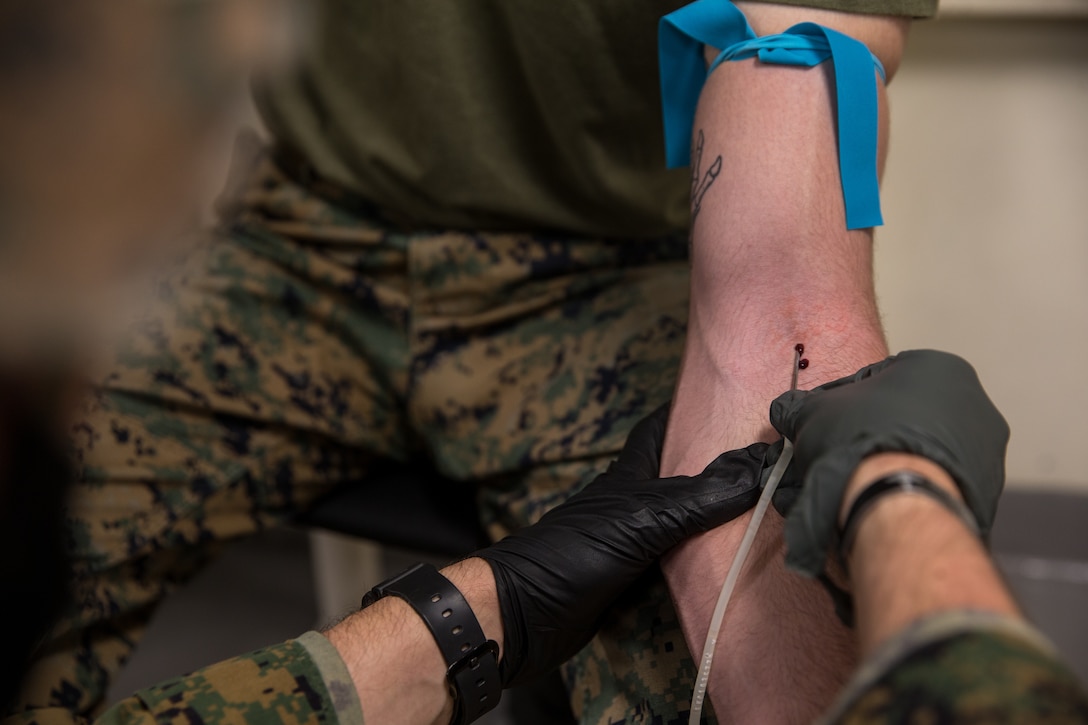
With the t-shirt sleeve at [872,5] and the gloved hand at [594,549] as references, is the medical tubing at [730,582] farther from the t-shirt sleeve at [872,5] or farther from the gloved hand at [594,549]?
the t-shirt sleeve at [872,5]

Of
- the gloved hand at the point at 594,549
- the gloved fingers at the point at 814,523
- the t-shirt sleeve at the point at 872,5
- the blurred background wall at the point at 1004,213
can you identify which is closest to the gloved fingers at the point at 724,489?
the gloved hand at the point at 594,549

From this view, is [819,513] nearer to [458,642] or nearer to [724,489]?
[724,489]

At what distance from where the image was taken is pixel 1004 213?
1324mm

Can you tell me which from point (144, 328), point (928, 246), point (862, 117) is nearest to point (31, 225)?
point (144, 328)

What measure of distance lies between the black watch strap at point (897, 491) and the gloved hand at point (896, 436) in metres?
0.02

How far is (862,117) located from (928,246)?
687 millimetres

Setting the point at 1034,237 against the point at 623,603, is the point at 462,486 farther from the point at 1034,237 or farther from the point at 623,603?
the point at 1034,237

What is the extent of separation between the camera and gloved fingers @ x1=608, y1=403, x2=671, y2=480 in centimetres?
80

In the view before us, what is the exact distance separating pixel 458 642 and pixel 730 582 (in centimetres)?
23

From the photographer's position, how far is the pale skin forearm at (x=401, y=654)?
67cm

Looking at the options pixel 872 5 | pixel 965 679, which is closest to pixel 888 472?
pixel 965 679

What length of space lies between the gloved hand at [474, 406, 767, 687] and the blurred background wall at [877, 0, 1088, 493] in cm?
86

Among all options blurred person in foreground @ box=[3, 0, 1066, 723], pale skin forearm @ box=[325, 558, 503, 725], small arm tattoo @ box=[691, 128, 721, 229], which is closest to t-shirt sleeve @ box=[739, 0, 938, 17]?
blurred person in foreground @ box=[3, 0, 1066, 723]

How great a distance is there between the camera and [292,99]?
1.17m
